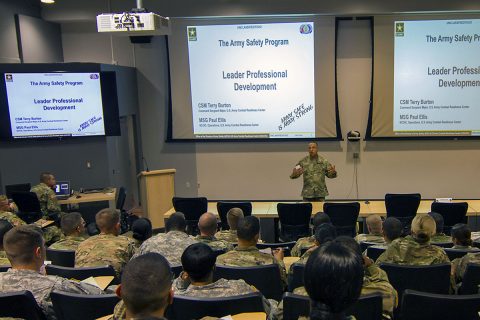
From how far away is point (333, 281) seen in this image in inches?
47.8

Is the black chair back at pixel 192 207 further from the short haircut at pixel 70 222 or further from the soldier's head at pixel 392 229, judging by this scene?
the soldier's head at pixel 392 229

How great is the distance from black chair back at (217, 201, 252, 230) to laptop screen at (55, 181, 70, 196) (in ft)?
10.0

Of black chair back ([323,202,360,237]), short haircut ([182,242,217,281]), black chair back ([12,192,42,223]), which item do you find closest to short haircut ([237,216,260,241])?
short haircut ([182,242,217,281])

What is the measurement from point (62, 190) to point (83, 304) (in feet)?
17.6

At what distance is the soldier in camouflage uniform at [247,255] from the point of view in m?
3.33

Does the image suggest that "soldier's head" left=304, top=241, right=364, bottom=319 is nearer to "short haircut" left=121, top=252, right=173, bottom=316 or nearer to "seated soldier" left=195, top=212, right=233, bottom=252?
"short haircut" left=121, top=252, right=173, bottom=316

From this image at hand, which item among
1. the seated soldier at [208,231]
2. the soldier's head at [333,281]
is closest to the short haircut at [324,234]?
the seated soldier at [208,231]

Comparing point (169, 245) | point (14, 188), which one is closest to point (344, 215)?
point (169, 245)

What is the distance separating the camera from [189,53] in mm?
8641

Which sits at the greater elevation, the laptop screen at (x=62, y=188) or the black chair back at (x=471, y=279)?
the laptop screen at (x=62, y=188)

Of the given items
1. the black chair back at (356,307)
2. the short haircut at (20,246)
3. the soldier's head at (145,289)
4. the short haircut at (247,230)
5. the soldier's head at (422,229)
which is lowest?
the black chair back at (356,307)

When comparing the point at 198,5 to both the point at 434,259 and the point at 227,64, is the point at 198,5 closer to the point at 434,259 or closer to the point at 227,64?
the point at 227,64

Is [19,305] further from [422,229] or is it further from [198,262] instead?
[422,229]

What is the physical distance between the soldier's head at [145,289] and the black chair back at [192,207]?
4.34 meters
